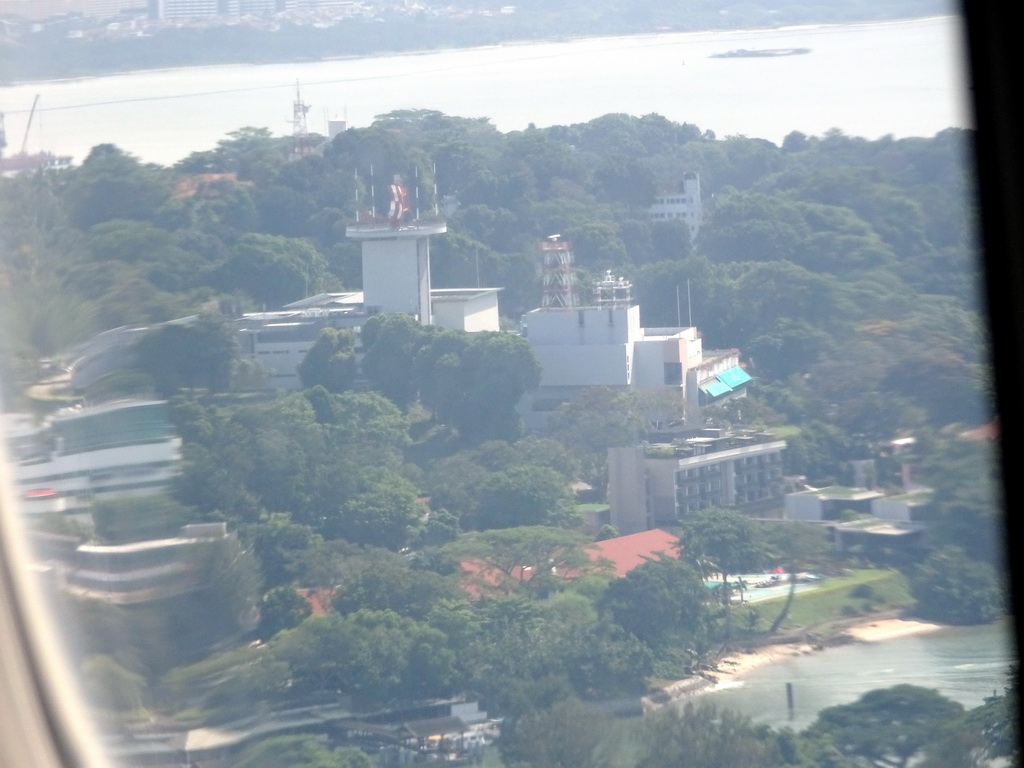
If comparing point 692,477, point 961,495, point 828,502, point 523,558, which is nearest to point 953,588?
point 961,495

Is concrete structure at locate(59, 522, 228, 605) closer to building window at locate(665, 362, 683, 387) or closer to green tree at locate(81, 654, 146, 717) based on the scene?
green tree at locate(81, 654, 146, 717)

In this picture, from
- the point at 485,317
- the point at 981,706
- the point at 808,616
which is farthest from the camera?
the point at 485,317

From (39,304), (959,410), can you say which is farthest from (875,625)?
(39,304)

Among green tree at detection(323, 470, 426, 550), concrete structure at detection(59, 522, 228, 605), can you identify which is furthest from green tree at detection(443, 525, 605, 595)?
concrete structure at detection(59, 522, 228, 605)

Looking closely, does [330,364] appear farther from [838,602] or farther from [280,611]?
Answer: [838,602]

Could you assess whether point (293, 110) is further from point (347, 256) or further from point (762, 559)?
point (762, 559)

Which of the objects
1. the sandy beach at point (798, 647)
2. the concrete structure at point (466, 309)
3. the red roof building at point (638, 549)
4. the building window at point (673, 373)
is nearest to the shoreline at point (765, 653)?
the sandy beach at point (798, 647)
